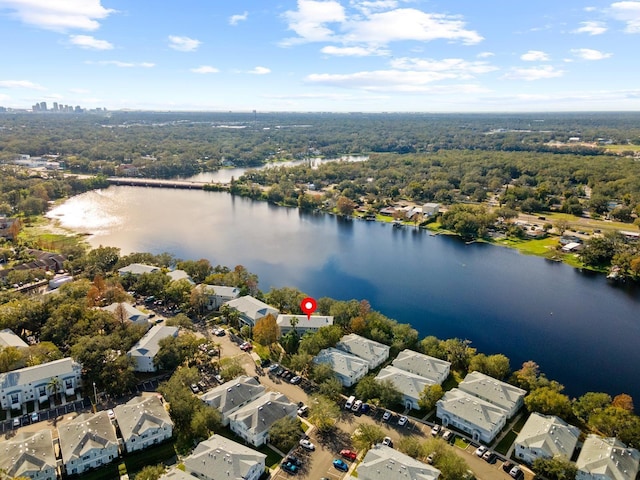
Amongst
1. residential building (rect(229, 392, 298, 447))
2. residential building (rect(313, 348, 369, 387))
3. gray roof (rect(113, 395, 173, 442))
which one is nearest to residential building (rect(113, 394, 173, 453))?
gray roof (rect(113, 395, 173, 442))

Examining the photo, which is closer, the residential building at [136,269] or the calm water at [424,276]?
the calm water at [424,276]

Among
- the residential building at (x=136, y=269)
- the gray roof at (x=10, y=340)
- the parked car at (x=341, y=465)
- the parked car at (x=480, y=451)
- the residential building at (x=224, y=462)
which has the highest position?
the residential building at (x=136, y=269)

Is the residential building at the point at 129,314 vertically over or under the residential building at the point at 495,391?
over

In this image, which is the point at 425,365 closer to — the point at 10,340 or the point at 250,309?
the point at 250,309

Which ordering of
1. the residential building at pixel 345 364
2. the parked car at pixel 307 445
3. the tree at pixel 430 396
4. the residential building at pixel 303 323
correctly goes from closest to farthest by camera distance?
1. the parked car at pixel 307 445
2. the tree at pixel 430 396
3. the residential building at pixel 345 364
4. the residential building at pixel 303 323

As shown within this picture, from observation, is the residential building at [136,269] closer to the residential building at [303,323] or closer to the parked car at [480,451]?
the residential building at [303,323]

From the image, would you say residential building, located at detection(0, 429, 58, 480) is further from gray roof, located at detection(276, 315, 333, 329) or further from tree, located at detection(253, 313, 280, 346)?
gray roof, located at detection(276, 315, 333, 329)

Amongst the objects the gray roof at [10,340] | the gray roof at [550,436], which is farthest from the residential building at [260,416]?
the gray roof at [10,340]
